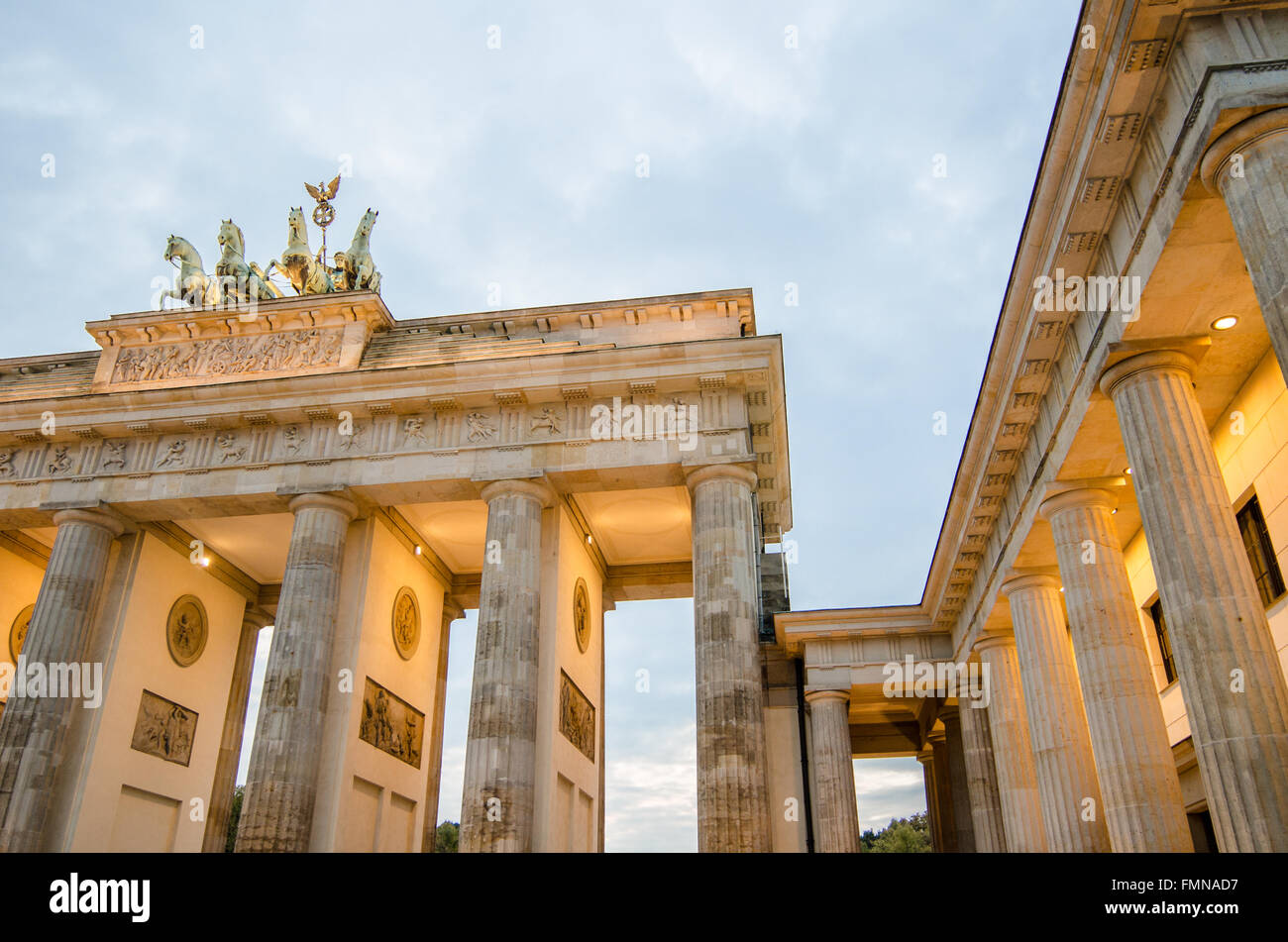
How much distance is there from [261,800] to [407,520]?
8.11 metres

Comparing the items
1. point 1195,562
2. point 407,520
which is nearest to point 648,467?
point 407,520

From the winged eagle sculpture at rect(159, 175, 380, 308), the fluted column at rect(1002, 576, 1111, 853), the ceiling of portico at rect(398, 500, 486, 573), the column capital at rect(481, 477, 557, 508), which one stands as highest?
the winged eagle sculpture at rect(159, 175, 380, 308)

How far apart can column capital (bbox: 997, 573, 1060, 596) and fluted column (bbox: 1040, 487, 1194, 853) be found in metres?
2.80

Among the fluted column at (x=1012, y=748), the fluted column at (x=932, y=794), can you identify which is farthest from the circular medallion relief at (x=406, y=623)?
the fluted column at (x=932, y=794)

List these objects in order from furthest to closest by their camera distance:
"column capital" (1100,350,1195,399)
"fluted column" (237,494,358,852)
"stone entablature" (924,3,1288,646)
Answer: "fluted column" (237,494,358,852) < "column capital" (1100,350,1195,399) < "stone entablature" (924,3,1288,646)

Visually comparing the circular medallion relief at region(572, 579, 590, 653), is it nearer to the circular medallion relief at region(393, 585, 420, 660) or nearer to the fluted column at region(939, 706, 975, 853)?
the circular medallion relief at region(393, 585, 420, 660)

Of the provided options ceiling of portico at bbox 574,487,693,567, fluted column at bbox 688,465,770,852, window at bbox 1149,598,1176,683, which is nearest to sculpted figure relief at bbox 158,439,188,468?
ceiling of portico at bbox 574,487,693,567

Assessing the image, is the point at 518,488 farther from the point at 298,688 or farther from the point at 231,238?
the point at 231,238

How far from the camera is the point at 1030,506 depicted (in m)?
15.5

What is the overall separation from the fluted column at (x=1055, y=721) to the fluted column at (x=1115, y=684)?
1798mm

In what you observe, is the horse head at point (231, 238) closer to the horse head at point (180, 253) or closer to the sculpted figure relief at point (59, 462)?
the horse head at point (180, 253)

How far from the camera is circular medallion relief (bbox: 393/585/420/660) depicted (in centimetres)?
2328

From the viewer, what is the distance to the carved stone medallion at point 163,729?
22.2 meters
